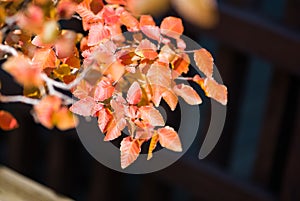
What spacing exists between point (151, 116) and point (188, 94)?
7 centimetres

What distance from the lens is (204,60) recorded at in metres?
0.93

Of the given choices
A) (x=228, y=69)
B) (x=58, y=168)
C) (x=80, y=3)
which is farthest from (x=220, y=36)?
(x=80, y=3)

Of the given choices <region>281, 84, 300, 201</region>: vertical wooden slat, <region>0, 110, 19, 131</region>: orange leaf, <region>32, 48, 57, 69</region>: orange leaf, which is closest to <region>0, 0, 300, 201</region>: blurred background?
<region>281, 84, 300, 201</region>: vertical wooden slat

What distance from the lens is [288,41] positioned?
194 cm

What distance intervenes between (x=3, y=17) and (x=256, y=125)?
7.93 ft

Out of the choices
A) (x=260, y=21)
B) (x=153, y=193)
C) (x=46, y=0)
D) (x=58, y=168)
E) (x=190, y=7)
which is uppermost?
(x=190, y=7)

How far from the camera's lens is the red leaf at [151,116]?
0.94 m

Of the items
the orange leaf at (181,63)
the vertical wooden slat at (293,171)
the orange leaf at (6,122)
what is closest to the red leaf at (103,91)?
the orange leaf at (181,63)

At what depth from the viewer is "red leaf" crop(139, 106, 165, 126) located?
3.07ft

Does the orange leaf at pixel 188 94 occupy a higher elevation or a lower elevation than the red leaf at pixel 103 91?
higher

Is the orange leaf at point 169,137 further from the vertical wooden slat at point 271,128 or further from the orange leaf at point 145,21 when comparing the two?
the vertical wooden slat at point 271,128

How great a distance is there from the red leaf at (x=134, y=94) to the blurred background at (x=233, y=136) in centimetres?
82

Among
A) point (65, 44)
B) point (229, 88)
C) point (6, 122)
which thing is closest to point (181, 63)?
point (65, 44)

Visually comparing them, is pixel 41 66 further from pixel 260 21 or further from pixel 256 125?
pixel 256 125
